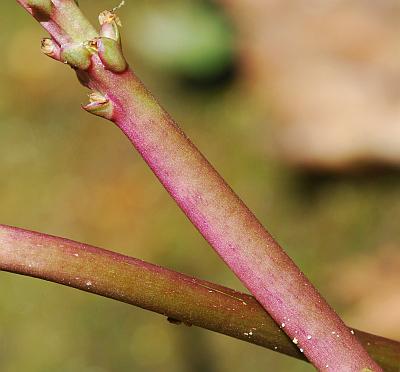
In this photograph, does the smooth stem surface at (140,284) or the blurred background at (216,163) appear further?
the blurred background at (216,163)

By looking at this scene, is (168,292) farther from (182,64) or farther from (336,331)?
(182,64)

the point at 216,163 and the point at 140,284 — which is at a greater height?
the point at 216,163

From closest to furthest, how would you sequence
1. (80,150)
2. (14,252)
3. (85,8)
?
1. (14,252)
2. (80,150)
3. (85,8)

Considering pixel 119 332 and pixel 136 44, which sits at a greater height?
pixel 136 44

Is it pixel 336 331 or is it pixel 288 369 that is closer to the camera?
pixel 336 331

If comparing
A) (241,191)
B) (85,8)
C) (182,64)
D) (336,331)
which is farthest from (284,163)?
(336,331)
